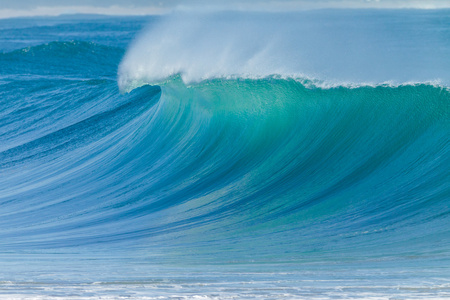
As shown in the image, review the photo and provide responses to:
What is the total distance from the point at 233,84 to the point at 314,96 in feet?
4.21

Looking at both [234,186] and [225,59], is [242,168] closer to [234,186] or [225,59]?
[234,186]

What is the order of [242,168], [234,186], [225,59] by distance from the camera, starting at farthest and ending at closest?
1. [225,59]
2. [242,168]
3. [234,186]

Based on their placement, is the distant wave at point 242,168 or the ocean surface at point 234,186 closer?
the ocean surface at point 234,186

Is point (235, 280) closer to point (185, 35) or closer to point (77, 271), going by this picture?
point (77, 271)

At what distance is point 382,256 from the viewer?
411cm

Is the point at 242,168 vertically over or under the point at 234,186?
over

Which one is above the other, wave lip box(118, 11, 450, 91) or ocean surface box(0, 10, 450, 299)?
wave lip box(118, 11, 450, 91)

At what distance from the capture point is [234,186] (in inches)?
245

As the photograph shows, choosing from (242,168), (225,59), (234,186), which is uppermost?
(225,59)

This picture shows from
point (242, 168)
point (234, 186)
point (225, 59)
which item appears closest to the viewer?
point (234, 186)

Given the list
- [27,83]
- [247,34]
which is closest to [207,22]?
[247,34]

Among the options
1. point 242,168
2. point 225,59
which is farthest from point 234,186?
point 225,59

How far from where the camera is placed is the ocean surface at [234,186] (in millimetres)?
3768

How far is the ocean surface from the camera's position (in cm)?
377
